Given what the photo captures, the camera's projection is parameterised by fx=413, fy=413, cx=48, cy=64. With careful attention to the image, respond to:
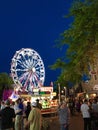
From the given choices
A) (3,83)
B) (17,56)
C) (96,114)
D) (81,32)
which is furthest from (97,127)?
(3,83)

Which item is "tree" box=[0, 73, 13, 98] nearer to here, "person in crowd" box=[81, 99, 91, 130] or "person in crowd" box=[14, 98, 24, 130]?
"person in crowd" box=[14, 98, 24, 130]

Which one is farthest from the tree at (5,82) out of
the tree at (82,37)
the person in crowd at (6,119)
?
the person in crowd at (6,119)

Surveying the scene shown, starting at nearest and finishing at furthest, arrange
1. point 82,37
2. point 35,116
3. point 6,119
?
1. point 35,116
2. point 6,119
3. point 82,37

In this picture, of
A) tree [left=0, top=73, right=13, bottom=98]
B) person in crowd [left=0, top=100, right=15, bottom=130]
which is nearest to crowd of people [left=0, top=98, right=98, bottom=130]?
person in crowd [left=0, top=100, right=15, bottom=130]

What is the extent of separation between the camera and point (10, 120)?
14.8 metres

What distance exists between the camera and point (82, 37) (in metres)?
18.9

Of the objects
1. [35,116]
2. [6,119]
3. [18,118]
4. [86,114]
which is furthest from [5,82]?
[35,116]

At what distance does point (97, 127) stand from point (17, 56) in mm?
36752

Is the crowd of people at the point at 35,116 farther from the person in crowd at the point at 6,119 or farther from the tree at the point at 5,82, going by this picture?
the tree at the point at 5,82

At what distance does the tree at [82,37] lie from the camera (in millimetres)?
18250

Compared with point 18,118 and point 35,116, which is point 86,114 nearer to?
point 18,118

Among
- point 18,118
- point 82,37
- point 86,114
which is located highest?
point 82,37

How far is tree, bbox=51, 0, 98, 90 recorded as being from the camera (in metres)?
18.2

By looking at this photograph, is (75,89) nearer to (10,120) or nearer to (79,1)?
(79,1)
